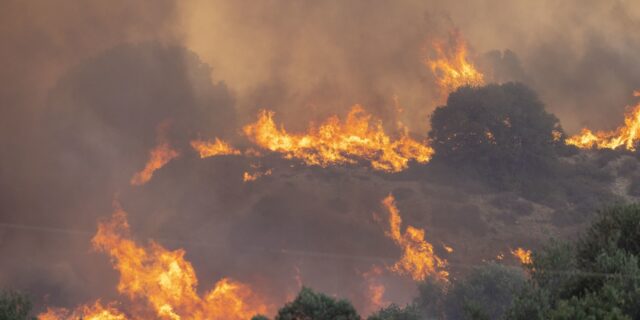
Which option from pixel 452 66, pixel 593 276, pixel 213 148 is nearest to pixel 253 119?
pixel 213 148

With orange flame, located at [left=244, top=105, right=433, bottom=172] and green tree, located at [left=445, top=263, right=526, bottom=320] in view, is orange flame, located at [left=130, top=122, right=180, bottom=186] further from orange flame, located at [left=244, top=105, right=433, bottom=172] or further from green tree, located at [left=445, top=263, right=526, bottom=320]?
green tree, located at [left=445, top=263, right=526, bottom=320]

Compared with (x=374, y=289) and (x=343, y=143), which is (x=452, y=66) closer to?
(x=343, y=143)

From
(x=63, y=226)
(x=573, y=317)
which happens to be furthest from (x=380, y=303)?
(x=63, y=226)

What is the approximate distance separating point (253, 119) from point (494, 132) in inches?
1530

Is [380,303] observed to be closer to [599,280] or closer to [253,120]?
[599,280]

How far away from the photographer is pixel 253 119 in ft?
305

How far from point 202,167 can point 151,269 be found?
895 inches

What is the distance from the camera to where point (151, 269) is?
59844mm

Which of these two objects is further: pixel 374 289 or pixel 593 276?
pixel 374 289

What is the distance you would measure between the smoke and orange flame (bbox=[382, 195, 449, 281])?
1.57 metres

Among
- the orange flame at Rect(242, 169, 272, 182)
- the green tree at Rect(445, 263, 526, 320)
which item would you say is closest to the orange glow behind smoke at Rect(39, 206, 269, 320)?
the orange flame at Rect(242, 169, 272, 182)

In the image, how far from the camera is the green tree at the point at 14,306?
27641 mm

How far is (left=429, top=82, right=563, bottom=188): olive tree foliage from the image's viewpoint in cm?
8331

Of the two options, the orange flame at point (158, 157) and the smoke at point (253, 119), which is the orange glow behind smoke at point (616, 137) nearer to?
the smoke at point (253, 119)
